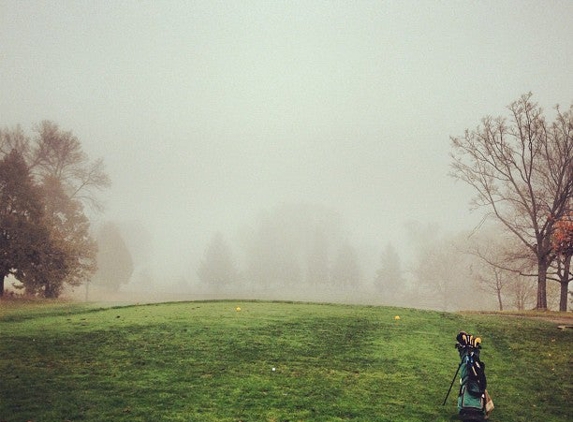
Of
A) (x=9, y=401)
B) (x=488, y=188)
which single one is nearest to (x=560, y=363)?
(x=9, y=401)

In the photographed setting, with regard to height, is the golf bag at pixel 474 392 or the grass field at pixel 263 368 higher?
the golf bag at pixel 474 392

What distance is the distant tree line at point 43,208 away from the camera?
94.7ft

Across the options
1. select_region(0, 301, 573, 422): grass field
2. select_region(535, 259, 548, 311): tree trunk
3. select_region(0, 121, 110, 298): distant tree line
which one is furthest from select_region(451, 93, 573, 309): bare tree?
select_region(0, 121, 110, 298): distant tree line

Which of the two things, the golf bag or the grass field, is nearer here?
the grass field

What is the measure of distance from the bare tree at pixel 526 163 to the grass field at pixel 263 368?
510 inches

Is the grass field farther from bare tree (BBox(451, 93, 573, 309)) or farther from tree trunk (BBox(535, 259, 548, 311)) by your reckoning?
bare tree (BBox(451, 93, 573, 309))

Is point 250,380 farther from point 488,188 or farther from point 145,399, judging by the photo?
point 488,188

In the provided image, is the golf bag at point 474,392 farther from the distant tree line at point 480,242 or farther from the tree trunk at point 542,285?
the tree trunk at point 542,285

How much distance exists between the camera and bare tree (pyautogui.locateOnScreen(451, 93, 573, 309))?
2917cm

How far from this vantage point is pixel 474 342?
997cm

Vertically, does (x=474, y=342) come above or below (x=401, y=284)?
above

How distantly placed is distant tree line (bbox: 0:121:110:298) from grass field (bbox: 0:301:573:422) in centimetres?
1135

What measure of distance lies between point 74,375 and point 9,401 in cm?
192

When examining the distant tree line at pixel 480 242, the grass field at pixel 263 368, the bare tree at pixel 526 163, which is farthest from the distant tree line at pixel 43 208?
the distant tree line at pixel 480 242
